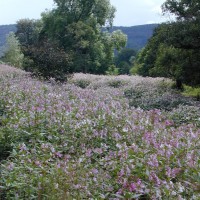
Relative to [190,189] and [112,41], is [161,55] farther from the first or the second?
[112,41]

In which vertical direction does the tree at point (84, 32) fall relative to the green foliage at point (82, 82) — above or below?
above

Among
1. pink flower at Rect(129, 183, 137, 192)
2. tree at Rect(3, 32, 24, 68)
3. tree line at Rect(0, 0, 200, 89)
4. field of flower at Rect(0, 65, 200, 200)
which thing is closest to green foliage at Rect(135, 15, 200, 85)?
tree line at Rect(0, 0, 200, 89)

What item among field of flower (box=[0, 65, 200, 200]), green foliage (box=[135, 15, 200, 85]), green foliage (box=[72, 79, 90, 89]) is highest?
green foliage (box=[135, 15, 200, 85])

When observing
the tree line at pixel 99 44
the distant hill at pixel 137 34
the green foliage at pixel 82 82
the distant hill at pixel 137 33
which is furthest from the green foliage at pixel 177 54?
the distant hill at pixel 137 33

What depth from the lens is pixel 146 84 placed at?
20.2m

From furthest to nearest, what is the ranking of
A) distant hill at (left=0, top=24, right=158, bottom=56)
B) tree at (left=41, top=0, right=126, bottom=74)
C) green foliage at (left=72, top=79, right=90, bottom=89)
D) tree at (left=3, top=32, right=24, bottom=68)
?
distant hill at (left=0, top=24, right=158, bottom=56), tree at (left=3, top=32, right=24, bottom=68), tree at (left=41, top=0, right=126, bottom=74), green foliage at (left=72, top=79, right=90, bottom=89)

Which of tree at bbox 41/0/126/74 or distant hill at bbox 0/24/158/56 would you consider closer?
tree at bbox 41/0/126/74

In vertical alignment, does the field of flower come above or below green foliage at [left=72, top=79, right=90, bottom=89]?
above

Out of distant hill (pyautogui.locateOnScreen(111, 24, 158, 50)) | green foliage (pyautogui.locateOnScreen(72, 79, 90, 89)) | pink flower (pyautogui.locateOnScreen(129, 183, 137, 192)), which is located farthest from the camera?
distant hill (pyautogui.locateOnScreen(111, 24, 158, 50))

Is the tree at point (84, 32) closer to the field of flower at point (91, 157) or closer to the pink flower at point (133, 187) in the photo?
the field of flower at point (91, 157)

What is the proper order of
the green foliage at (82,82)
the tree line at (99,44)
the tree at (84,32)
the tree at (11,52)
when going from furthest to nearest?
1. the tree at (11,52)
2. the tree at (84,32)
3. the green foliage at (82,82)
4. the tree line at (99,44)

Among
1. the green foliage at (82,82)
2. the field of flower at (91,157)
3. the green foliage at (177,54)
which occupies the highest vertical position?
the green foliage at (177,54)

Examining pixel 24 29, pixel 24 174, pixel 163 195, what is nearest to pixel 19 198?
pixel 24 174

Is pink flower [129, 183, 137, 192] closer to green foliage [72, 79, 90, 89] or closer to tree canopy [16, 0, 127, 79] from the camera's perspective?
green foliage [72, 79, 90, 89]
